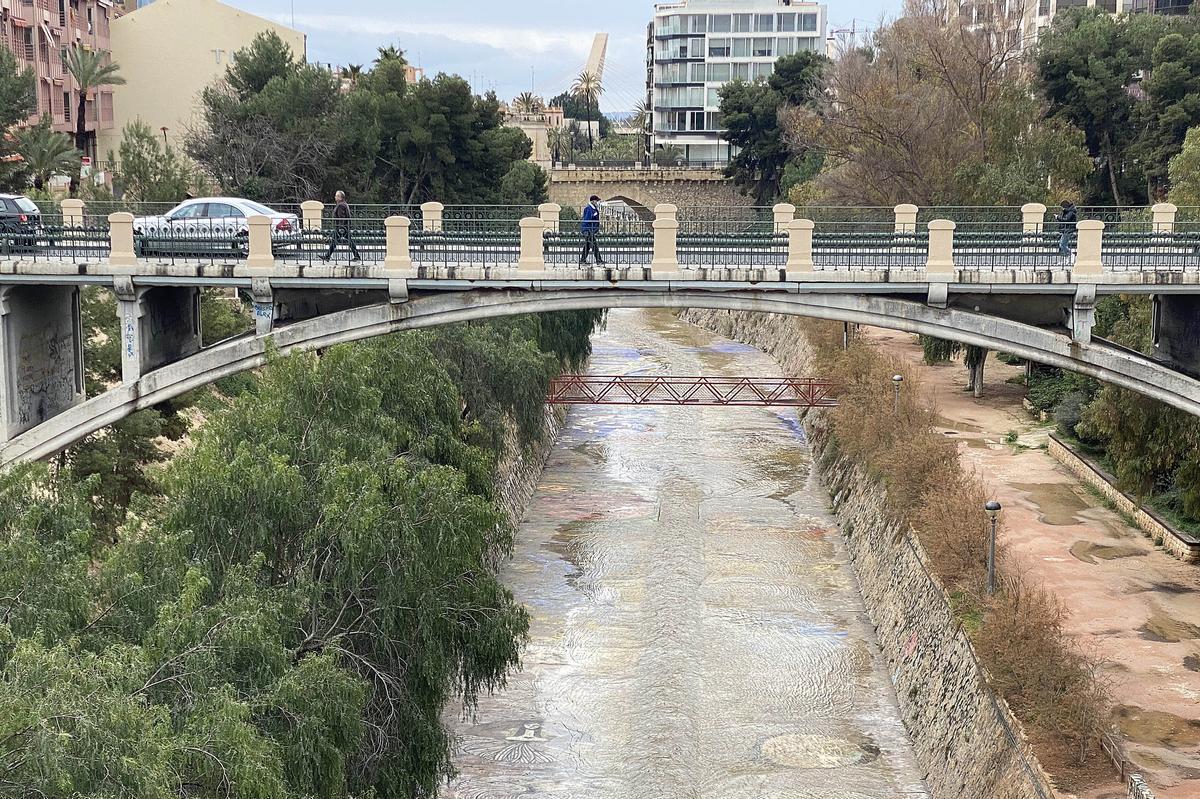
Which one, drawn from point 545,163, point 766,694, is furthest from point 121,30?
point 766,694

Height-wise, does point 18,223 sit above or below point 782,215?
below

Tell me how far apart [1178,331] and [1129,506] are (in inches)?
249

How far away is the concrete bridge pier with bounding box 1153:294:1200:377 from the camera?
2773 centimetres

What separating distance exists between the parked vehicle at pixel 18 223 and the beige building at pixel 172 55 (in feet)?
110

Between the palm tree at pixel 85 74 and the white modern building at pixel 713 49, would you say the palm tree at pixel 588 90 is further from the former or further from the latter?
the palm tree at pixel 85 74

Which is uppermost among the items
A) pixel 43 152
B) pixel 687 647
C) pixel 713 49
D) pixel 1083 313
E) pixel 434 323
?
pixel 713 49

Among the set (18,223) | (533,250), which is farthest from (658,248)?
(18,223)

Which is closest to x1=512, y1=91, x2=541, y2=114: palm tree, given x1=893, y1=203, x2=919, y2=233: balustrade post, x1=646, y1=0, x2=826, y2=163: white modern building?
x1=646, y1=0, x2=826, y2=163: white modern building

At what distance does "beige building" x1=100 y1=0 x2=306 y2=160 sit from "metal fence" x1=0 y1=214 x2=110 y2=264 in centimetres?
3836

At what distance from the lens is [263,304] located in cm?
2852

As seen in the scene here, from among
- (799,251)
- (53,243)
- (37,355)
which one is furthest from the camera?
(37,355)

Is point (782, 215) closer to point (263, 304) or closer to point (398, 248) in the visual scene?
point (398, 248)

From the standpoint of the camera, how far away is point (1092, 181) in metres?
64.4

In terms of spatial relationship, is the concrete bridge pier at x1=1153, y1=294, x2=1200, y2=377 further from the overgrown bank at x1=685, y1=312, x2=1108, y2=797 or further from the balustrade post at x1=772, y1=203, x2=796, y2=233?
the balustrade post at x1=772, y1=203, x2=796, y2=233
